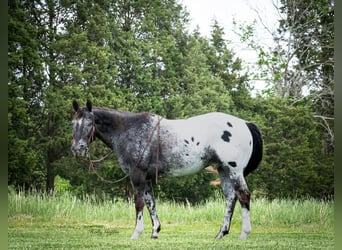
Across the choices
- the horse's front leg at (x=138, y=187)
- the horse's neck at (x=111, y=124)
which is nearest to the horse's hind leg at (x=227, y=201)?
the horse's front leg at (x=138, y=187)

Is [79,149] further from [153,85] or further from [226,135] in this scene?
[226,135]

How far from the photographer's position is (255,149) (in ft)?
23.3

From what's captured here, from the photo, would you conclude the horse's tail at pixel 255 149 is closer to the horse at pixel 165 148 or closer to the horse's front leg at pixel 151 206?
the horse at pixel 165 148

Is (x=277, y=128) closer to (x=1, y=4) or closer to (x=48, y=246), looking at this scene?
(x=48, y=246)

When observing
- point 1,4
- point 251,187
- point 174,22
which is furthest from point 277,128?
point 1,4

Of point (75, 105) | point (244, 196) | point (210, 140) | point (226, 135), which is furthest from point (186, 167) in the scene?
point (75, 105)

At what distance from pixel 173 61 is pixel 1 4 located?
8.81ft

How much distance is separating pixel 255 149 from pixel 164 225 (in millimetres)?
1589

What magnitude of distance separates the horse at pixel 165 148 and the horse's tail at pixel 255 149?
0.19 feet

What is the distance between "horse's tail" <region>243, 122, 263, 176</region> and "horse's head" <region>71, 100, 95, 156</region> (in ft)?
6.85

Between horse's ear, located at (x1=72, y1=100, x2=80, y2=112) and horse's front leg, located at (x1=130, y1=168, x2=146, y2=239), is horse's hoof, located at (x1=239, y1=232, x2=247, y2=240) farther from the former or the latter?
horse's ear, located at (x1=72, y1=100, x2=80, y2=112)

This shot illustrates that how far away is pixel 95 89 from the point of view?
7516 mm

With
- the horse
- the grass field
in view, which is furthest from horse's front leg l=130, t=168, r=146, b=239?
the grass field

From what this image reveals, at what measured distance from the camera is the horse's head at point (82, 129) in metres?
6.72
